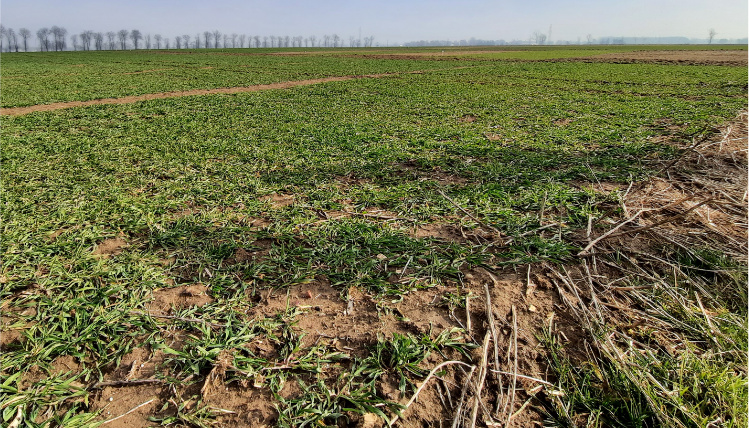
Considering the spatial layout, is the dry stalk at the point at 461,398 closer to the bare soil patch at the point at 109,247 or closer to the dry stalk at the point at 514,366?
the dry stalk at the point at 514,366

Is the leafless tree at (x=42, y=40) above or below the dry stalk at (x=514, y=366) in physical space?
above

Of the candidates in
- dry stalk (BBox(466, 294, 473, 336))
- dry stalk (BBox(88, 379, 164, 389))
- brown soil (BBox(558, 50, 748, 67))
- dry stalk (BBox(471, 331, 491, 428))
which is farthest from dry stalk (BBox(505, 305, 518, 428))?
brown soil (BBox(558, 50, 748, 67))

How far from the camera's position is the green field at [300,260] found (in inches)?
86.2

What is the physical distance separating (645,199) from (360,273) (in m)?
4.18

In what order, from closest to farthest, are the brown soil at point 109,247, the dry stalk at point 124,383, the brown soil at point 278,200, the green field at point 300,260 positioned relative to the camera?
1. the green field at point 300,260
2. the dry stalk at point 124,383
3. the brown soil at point 109,247
4. the brown soil at point 278,200

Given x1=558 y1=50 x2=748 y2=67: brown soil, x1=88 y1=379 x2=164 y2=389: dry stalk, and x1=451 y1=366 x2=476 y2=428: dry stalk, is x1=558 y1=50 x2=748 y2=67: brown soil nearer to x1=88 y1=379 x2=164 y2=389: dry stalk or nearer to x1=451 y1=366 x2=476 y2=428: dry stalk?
x1=451 y1=366 x2=476 y2=428: dry stalk

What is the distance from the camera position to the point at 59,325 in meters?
2.81

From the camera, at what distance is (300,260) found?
3777mm

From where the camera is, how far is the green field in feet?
7.18

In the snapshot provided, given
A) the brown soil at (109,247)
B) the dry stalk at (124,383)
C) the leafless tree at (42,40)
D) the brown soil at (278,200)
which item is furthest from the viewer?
the leafless tree at (42,40)

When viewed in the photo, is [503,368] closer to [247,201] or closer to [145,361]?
[145,361]

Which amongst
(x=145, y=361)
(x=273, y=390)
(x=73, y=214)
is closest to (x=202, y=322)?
(x=145, y=361)

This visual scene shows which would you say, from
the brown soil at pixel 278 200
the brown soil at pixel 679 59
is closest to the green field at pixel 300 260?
the brown soil at pixel 278 200

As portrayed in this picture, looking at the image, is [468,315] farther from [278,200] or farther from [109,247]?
[109,247]
